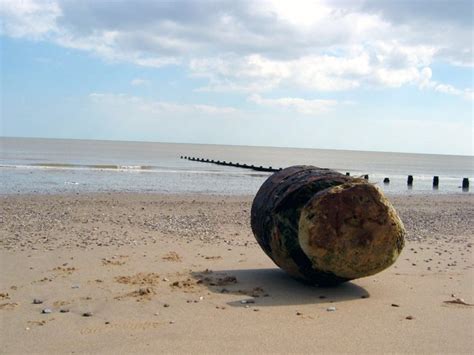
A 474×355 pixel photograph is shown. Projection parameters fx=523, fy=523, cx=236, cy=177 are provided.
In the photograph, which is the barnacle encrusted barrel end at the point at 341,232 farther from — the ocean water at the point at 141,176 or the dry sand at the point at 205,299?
the ocean water at the point at 141,176

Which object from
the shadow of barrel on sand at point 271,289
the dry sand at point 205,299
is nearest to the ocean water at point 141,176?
the dry sand at point 205,299

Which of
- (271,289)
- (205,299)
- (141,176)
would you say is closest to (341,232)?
(271,289)

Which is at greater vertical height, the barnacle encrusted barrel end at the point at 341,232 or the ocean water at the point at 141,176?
the barnacle encrusted barrel end at the point at 341,232

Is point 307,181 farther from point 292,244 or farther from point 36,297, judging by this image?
point 36,297

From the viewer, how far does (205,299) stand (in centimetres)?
582

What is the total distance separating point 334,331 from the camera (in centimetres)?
481

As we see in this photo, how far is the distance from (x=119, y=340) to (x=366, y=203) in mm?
3099

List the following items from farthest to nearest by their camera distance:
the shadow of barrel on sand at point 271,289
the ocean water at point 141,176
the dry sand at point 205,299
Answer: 1. the ocean water at point 141,176
2. the shadow of barrel on sand at point 271,289
3. the dry sand at point 205,299

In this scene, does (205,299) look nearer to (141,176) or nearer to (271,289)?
(271,289)

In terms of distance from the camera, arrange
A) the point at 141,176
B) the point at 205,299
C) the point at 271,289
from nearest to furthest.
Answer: the point at 205,299 → the point at 271,289 → the point at 141,176

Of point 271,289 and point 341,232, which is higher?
point 341,232

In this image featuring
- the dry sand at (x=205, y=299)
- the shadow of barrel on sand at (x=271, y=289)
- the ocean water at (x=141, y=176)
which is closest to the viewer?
the dry sand at (x=205, y=299)

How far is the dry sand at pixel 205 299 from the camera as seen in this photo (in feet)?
14.9

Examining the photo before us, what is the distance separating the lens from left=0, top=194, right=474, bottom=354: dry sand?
453 centimetres
